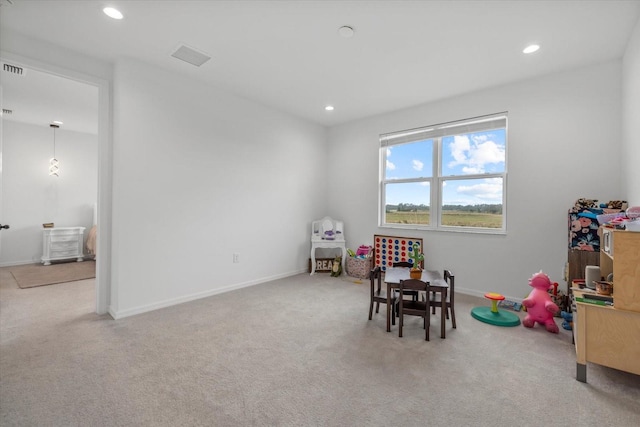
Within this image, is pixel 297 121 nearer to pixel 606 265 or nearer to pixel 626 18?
pixel 626 18

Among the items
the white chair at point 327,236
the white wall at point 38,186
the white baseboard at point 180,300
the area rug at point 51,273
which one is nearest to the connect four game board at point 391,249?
the white chair at point 327,236

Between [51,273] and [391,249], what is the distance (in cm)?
553

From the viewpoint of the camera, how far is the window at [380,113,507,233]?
11.5 feet

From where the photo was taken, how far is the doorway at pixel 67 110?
9.05 ft

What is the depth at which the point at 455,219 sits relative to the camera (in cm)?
383

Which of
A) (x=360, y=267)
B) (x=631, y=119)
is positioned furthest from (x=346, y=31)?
(x=360, y=267)

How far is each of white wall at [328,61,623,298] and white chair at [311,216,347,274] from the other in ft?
4.17

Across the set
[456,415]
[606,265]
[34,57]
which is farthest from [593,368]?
[34,57]

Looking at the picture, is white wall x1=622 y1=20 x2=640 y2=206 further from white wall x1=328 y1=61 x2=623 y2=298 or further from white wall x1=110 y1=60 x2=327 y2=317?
white wall x1=110 y1=60 x2=327 y2=317

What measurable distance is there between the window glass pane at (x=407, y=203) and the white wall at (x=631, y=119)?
1976 mm

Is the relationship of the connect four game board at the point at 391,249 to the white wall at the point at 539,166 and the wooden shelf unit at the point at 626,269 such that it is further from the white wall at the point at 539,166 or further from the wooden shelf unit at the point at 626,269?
the wooden shelf unit at the point at 626,269

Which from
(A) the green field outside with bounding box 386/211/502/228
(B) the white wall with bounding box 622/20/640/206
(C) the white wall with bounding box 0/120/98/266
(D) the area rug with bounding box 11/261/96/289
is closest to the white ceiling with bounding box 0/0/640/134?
(B) the white wall with bounding box 622/20/640/206

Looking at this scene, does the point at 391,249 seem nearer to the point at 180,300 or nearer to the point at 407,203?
the point at 407,203

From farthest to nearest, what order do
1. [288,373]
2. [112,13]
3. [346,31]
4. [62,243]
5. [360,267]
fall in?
[62,243] → [360,267] → [346,31] → [112,13] → [288,373]
